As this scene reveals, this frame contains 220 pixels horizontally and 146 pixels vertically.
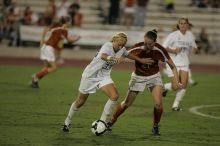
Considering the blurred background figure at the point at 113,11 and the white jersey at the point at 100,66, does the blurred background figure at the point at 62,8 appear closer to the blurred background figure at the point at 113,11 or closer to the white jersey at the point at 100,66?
the blurred background figure at the point at 113,11

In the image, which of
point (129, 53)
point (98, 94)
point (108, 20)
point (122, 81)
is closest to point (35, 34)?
point (108, 20)

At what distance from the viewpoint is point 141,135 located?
1244 cm

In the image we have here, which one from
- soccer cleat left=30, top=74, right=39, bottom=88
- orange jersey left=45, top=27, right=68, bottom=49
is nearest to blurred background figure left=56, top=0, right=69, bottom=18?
orange jersey left=45, top=27, right=68, bottom=49

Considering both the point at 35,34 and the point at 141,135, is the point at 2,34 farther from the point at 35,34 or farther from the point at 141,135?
the point at 141,135

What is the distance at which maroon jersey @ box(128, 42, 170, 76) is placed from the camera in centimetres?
1268

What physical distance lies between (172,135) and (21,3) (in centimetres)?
2236

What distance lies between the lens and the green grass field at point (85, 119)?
11805 mm

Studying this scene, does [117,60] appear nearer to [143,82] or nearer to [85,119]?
[143,82]

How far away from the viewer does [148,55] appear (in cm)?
1273

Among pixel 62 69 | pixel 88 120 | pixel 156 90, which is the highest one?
pixel 156 90

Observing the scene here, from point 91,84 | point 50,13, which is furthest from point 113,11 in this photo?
point 91,84

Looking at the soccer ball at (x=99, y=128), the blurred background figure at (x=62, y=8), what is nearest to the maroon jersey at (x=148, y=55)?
the soccer ball at (x=99, y=128)

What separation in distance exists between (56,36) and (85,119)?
6757mm

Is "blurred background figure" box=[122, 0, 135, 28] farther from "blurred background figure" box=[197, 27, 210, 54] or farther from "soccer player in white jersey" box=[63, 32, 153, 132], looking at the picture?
"soccer player in white jersey" box=[63, 32, 153, 132]
